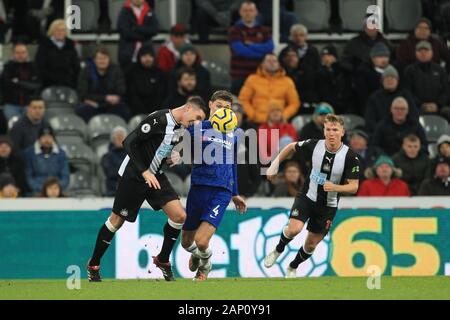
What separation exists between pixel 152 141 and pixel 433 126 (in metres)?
7.74

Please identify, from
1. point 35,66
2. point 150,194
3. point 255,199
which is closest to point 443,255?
point 255,199

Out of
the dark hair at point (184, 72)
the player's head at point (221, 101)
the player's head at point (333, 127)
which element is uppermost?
the dark hair at point (184, 72)

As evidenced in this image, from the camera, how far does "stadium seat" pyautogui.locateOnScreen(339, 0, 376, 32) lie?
75.0ft

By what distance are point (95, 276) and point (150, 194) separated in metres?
1.15

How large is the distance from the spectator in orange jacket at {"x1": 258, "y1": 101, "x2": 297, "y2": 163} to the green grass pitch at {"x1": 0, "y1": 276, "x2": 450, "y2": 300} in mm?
4068

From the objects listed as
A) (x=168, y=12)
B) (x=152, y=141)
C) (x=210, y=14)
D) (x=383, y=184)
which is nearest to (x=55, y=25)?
(x=168, y=12)

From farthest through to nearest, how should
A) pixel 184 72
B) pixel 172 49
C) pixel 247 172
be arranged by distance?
pixel 172 49, pixel 184 72, pixel 247 172

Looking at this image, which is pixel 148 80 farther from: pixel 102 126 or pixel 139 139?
pixel 139 139

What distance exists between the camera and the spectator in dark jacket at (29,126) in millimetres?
19859

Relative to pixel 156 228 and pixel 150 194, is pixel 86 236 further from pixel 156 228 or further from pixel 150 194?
pixel 150 194

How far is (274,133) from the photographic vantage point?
64.8 ft

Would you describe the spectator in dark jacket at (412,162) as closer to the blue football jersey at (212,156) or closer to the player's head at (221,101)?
the blue football jersey at (212,156)

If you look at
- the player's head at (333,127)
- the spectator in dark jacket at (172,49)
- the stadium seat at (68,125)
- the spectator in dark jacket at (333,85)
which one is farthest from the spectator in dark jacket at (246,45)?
the player's head at (333,127)

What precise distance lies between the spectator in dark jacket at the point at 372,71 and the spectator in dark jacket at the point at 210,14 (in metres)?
2.43
